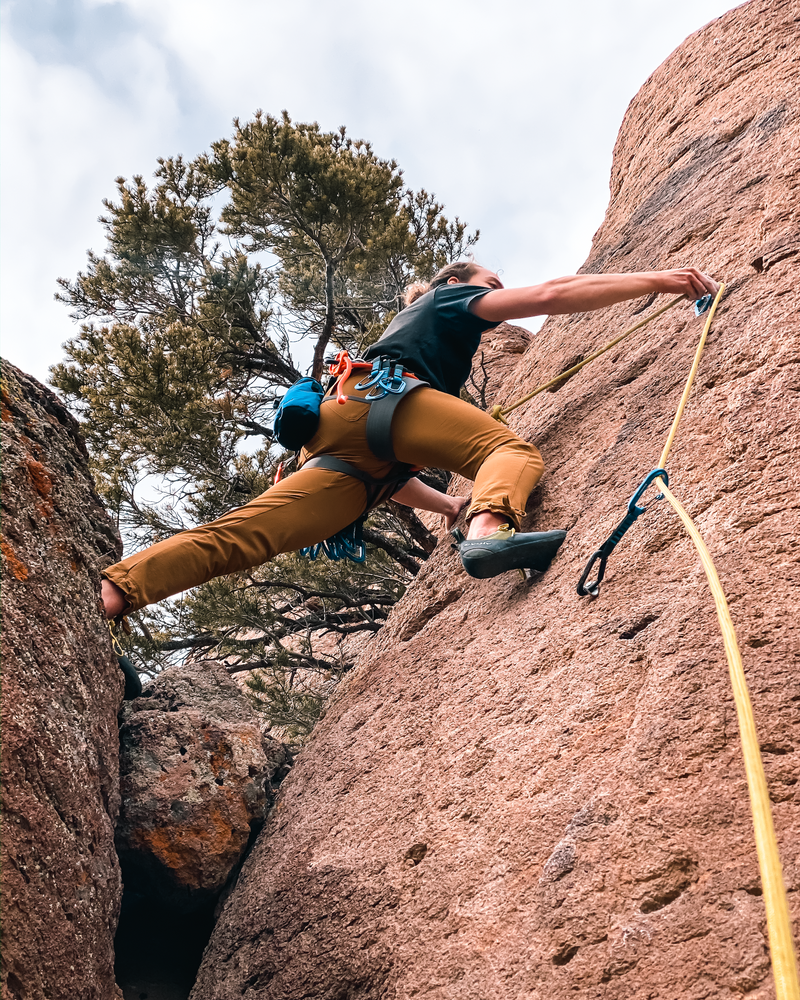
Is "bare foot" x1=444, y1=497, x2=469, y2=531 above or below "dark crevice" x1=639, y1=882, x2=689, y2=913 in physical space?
above

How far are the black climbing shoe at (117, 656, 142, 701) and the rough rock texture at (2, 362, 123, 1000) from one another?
0.78ft

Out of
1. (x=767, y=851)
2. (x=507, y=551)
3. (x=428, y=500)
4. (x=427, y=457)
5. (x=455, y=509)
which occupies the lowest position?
(x=767, y=851)

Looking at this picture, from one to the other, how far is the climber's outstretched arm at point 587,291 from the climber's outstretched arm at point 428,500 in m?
0.90

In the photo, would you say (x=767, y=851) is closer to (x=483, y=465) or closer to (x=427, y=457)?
(x=483, y=465)

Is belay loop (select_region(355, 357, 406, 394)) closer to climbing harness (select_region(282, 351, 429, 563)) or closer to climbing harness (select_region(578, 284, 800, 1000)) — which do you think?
climbing harness (select_region(282, 351, 429, 563))

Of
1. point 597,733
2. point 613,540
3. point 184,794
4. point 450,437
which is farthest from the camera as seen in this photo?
point 450,437

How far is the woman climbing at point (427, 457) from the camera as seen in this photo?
8.55ft

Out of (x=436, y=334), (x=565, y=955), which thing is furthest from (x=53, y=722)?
(x=436, y=334)

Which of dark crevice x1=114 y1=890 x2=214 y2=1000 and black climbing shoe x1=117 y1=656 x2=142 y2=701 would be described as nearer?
dark crevice x1=114 y1=890 x2=214 y2=1000

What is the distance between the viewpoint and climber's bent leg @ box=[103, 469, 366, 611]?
8.54 feet

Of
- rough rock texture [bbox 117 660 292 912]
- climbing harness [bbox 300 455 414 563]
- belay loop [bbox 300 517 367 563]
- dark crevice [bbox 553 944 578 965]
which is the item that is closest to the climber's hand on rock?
climbing harness [bbox 300 455 414 563]

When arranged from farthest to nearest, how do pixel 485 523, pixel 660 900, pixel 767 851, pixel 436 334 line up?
pixel 436 334 → pixel 485 523 → pixel 660 900 → pixel 767 851

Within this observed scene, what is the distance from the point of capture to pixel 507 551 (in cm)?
251

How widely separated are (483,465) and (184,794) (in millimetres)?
1533
